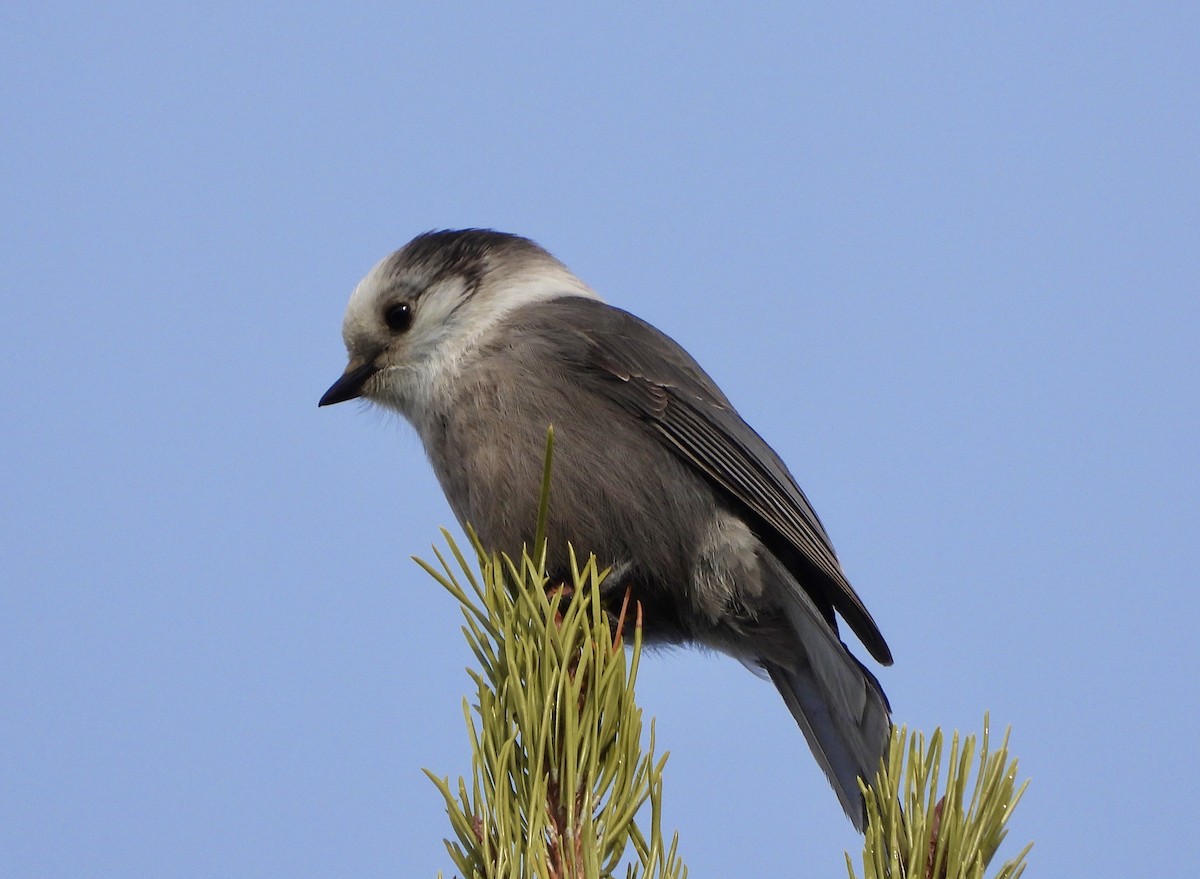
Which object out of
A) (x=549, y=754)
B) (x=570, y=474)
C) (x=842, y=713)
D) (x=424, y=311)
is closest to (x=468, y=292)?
(x=424, y=311)

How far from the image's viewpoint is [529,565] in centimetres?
228

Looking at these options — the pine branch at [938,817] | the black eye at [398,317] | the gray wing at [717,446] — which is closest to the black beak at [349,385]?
the black eye at [398,317]

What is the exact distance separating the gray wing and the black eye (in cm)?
52

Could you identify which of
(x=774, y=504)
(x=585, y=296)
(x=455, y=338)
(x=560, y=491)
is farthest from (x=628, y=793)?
(x=585, y=296)

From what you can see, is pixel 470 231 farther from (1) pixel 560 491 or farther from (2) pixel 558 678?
(2) pixel 558 678

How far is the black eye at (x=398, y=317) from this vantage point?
4141 mm

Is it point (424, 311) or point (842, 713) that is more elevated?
point (424, 311)

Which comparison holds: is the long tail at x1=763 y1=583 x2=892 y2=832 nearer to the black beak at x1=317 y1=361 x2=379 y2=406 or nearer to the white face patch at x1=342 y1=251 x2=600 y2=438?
the white face patch at x1=342 y1=251 x2=600 y2=438

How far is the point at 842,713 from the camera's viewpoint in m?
3.68

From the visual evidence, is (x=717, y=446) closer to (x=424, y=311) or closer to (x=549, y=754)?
(x=424, y=311)

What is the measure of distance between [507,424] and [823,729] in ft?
4.41

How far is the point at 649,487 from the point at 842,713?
89 centimetres

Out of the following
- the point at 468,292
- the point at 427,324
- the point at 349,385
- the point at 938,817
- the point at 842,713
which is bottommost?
the point at 938,817

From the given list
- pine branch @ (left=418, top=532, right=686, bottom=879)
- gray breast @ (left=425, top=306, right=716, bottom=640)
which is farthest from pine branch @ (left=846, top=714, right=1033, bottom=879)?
gray breast @ (left=425, top=306, right=716, bottom=640)
